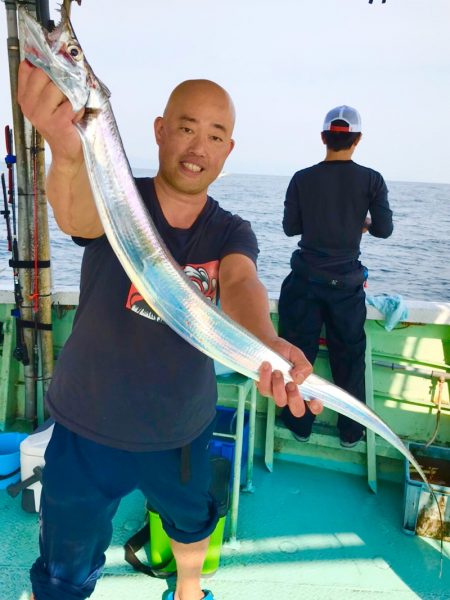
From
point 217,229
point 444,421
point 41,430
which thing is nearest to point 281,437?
point 444,421

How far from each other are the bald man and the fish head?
654mm

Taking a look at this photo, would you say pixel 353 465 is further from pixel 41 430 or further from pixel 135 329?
pixel 135 329

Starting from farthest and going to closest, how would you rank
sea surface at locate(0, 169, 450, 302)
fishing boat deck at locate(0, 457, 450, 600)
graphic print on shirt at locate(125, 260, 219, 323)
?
sea surface at locate(0, 169, 450, 302) < fishing boat deck at locate(0, 457, 450, 600) < graphic print on shirt at locate(125, 260, 219, 323)

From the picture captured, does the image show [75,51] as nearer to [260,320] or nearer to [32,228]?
[260,320]

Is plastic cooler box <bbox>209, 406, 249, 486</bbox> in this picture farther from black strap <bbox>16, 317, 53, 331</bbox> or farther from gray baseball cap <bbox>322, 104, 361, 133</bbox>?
gray baseball cap <bbox>322, 104, 361, 133</bbox>

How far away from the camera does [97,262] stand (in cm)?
193

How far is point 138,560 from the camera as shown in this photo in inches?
109

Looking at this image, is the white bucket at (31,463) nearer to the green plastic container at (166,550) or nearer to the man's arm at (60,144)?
the green plastic container at (166,550)

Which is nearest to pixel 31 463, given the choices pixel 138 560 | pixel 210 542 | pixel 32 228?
pixel 138 560

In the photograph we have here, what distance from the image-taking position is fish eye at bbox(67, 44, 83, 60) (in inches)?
46.4

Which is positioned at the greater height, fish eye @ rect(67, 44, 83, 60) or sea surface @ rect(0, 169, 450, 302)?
fish eye @ rect(67, 44, 83, 60)

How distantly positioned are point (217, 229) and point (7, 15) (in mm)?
2333

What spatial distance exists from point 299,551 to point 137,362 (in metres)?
1.78

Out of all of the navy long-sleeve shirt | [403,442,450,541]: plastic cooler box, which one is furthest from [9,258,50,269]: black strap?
[403,442,450,541]: plastic cooler box
